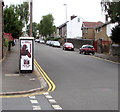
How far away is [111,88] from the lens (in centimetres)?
1337

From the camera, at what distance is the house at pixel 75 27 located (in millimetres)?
88812

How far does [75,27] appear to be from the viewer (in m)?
89.4

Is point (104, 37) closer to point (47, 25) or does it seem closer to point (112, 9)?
point (112, 9)

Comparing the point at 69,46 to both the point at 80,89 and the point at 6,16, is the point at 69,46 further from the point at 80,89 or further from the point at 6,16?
the point at 80,89

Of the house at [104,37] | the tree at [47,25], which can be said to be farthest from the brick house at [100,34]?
the tree at [47,25]

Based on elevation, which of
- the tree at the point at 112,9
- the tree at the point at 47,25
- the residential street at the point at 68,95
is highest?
the tree at the point at 47,25

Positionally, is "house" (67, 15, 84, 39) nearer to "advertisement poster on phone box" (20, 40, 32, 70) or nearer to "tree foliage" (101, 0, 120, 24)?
"tree foliage" (101, 0, 120, 24)

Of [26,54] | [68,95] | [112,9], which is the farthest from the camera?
[112,9]

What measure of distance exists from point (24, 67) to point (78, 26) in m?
72.5

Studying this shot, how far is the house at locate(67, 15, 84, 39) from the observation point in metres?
88.8

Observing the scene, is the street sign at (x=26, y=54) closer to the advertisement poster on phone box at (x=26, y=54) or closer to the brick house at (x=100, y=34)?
the advertisement poster on phone box at (x=26, y=54)

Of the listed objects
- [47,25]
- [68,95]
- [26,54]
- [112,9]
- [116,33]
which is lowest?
[68,95]

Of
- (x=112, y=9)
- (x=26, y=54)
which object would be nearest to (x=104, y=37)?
(x=112, y=9)

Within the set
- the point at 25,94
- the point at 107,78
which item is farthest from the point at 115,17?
the point at 25,94
